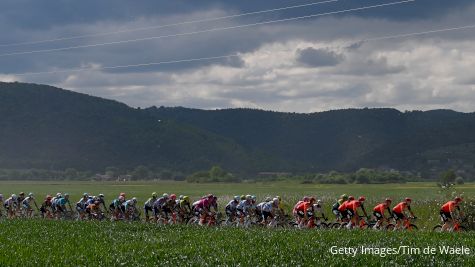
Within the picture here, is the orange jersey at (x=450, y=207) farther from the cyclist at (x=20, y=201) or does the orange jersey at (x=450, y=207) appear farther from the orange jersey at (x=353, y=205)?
the cyclist at (x=20, y=201)

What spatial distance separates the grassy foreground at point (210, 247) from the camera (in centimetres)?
2141

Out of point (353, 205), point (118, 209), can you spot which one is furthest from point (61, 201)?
point (353, 205)

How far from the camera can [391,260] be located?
21125 mm

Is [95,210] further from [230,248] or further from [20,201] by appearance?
[230,248]

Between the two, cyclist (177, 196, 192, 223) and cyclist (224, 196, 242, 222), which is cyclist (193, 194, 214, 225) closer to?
cyclist (224, 196, 242, 222)

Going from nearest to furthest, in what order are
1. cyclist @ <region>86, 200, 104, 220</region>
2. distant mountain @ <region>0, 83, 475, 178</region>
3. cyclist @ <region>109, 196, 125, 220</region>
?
cyclist @ <region>109, 196, 125, 220</region> → cyclist @ <region>86, 200, 104, 220</region> → distant mountain @ <region>0, 83, 475, 178</region>

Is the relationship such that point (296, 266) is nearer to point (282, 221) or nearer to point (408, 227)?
point (408, 227)

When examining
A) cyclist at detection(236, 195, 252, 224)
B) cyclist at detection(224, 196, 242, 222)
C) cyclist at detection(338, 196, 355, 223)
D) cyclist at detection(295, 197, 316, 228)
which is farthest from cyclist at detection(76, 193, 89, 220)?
cyclist at detection(338, 196, 355, 223)

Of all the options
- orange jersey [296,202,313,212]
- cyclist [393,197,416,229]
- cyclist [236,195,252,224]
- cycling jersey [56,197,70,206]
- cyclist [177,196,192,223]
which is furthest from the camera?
cycling jersey [56,197,70,206]

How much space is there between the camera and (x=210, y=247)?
Result: 2464cm

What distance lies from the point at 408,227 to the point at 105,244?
13410mm

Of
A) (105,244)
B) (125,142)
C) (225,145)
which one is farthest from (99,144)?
(105,244)

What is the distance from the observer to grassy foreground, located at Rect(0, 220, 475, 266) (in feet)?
70.2

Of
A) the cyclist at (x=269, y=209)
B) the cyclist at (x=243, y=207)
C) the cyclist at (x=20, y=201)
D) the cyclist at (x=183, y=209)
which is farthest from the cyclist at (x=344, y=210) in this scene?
the cyclist at (x=20, y=201)
